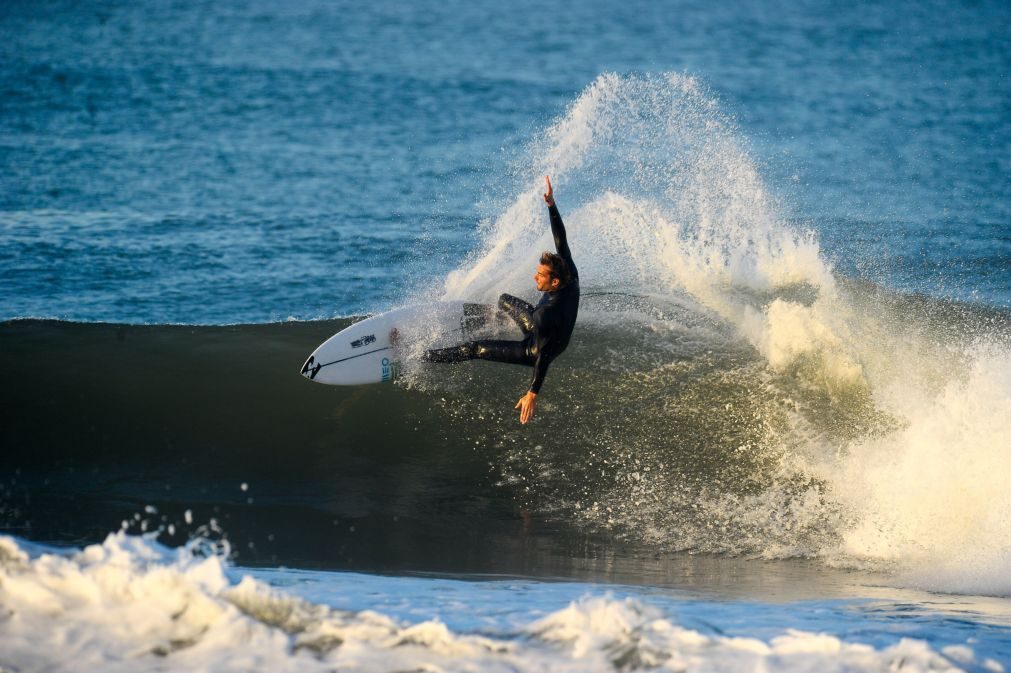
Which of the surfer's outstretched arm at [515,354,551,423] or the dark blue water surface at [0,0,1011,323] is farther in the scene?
the dark blue water surface at [0,0,1011,323]

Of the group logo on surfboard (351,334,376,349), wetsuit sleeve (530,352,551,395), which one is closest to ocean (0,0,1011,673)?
logo on surfboard (351,334,376,349)

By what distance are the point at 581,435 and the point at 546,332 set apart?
1.05 m

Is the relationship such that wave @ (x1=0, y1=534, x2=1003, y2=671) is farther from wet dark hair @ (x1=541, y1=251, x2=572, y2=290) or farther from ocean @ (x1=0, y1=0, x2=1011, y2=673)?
wet dark hair @ (x1=541, y1=251, x2=572, y2=290)

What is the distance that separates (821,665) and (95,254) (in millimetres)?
13209

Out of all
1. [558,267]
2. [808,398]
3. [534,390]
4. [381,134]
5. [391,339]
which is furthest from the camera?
[381,134]

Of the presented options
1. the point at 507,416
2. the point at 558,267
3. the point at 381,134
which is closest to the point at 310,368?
the point at 507,416

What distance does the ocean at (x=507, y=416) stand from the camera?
6375 mm

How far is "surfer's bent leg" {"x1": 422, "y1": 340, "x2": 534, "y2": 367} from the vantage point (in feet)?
30.7

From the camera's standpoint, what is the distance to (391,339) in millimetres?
10141

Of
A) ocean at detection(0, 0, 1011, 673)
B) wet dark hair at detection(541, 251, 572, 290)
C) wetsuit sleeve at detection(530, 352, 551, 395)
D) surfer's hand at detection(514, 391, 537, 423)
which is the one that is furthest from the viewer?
wet dark hair at detection(541, 251, 572, 290)

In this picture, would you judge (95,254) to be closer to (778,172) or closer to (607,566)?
(607,566)

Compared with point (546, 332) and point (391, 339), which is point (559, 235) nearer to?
point (546, 332)

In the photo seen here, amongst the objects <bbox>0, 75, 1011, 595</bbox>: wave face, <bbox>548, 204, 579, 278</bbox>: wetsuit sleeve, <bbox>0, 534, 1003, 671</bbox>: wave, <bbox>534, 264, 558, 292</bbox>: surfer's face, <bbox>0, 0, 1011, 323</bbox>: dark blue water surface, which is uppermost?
<bbox>0, 0, 1011, 323</bbox>: dark blue water surface

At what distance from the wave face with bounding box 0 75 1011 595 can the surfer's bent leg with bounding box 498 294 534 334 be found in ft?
2.43
